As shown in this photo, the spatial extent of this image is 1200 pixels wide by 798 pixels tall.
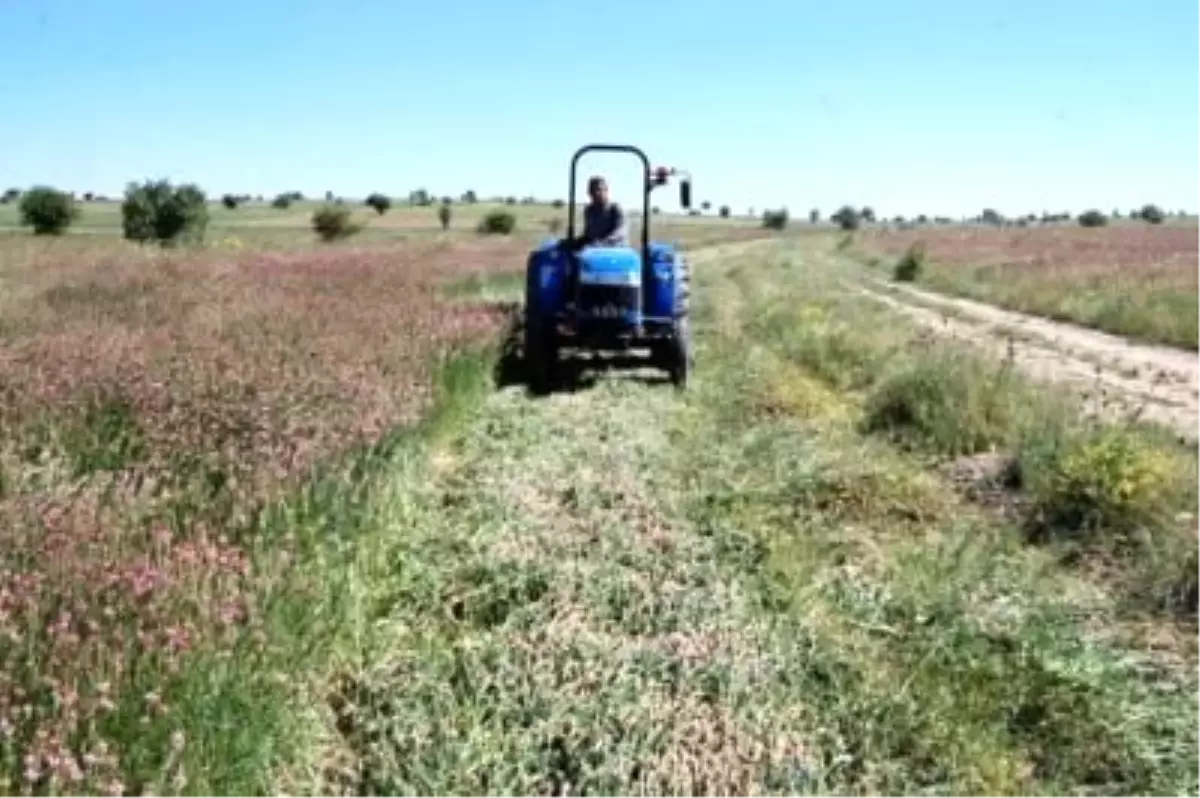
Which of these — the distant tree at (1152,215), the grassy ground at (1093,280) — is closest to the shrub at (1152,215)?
the distant tree at (1152,215)

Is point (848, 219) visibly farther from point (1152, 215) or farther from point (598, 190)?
point (598, 190)

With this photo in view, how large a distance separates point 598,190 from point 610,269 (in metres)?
0.91

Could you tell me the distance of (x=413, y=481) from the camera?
25.8 ft

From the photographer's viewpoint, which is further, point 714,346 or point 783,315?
point 783,315

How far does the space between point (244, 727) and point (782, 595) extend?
2979 mm

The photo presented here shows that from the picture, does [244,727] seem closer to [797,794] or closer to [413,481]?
[797,794]

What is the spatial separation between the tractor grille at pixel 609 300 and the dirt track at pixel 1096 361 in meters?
3.67

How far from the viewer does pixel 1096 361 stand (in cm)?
1914

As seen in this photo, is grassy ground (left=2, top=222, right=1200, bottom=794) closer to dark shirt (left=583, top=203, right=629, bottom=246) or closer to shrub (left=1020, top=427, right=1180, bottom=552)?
shrub (left=1020, top=427, right=1180, bottom=552)

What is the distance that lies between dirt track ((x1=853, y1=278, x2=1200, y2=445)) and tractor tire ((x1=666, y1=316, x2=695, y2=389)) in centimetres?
312

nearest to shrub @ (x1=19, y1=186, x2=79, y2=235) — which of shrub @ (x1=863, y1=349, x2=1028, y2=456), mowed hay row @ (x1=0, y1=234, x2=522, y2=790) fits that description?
mowed hay row @ (x1=0, y1=234, x2=522, y2=790)

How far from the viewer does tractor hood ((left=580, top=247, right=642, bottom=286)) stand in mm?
13055

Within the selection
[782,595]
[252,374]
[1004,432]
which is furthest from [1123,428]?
[252,374]

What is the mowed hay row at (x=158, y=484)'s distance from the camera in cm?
355
